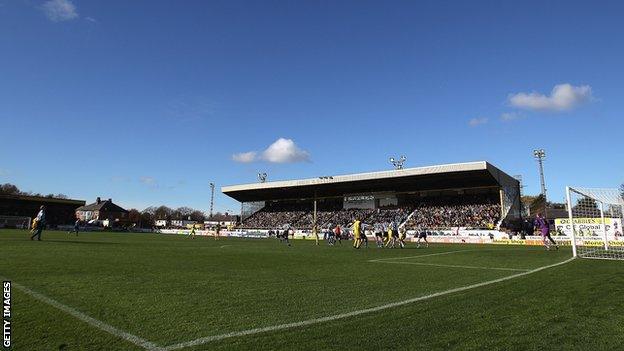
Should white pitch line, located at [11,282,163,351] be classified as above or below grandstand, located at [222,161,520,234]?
below

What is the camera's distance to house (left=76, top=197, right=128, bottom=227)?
4993 inches

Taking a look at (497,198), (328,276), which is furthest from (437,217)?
(328,276)

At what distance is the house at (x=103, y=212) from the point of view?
127 meters

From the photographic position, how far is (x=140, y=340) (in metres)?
4.52

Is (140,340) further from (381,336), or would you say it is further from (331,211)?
(331,211)

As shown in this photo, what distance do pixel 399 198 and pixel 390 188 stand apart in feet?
6.65

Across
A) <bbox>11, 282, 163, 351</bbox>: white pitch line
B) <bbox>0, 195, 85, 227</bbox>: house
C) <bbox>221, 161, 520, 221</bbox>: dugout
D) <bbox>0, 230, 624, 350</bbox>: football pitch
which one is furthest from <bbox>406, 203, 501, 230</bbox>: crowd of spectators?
<bbox>0, 195, 85, 227</bbox>: house

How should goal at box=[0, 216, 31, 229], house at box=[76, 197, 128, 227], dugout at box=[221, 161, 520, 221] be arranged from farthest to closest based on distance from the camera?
house at box=[76, 197, 128, 227] → goal at box=[0, 216, 31, 229] → dugout at box=[221, 161, 520, 221]

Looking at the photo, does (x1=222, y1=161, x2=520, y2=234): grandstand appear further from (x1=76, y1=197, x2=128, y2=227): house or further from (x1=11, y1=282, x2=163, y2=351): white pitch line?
(x1=76, y1=197, x2=128, y2=227): house

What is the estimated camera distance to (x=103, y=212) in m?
127

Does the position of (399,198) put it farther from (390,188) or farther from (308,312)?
(308,312)

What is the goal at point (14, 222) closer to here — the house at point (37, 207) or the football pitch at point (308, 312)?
the house at point (37, 207)

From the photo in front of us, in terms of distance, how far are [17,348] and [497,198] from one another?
56231 mm

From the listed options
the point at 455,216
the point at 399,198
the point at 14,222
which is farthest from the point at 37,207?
the point at 455,216
